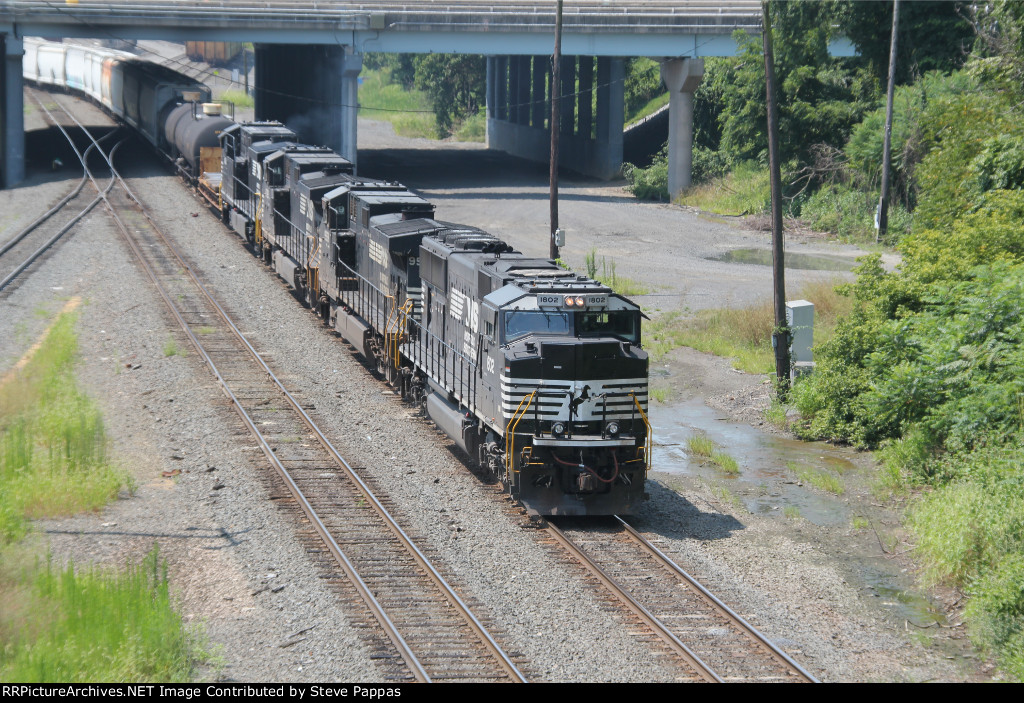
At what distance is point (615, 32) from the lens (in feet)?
171

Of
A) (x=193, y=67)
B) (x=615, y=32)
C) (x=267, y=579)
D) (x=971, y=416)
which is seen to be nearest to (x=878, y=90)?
(x=615, y=32)

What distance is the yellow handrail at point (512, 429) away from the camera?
52.3ft

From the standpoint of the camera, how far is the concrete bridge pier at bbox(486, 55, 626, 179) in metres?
63.7

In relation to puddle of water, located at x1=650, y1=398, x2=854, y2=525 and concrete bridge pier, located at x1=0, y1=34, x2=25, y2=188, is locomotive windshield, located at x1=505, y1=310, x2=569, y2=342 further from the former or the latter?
concrete bridge pier, located at x1=0, y1=34, x2=25, y2=188

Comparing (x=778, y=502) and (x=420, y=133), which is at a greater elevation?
(x=420, y=133)

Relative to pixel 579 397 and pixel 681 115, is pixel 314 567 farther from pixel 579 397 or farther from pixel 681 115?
pixel 681 115

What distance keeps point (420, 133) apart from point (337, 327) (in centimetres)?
6560

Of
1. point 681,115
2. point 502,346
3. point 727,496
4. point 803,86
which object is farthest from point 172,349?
point 681,115

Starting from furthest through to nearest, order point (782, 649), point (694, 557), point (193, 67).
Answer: point (193, 67) < point (694, 557) < point (782, 649)

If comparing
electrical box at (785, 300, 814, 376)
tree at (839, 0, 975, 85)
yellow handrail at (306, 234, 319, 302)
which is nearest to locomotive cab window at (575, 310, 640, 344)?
electrical box at (785, 300, 814, 376)

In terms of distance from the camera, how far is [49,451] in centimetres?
1839

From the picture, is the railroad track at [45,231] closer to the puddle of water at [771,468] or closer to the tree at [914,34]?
the puddle of water at [771,468]

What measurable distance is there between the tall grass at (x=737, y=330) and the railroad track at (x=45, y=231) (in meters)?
18.0

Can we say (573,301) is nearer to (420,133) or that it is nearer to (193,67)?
(420,133)
